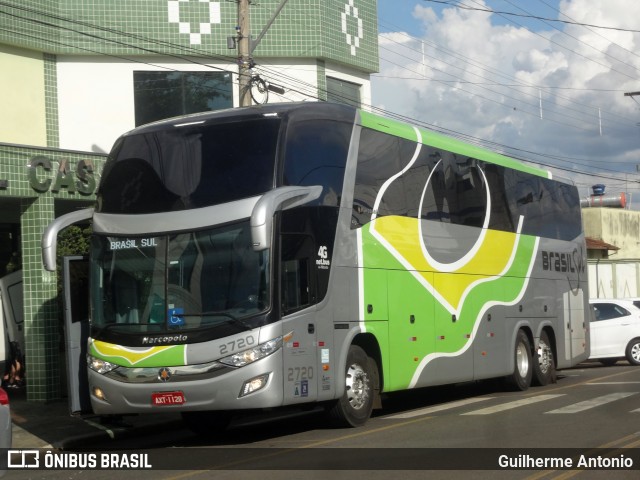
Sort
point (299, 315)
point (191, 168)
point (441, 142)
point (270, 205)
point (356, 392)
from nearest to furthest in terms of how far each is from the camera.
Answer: point (270, 205) < point (299, 315) < point (191, 168) < point (356, 392) < point (441, 142)

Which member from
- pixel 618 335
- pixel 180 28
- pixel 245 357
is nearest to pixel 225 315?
pixel 245 357

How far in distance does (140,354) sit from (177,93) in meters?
11.9

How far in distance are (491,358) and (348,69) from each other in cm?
1016

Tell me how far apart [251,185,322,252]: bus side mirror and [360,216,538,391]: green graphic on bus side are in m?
1.58

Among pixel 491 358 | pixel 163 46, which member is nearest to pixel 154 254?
pixel 491 358

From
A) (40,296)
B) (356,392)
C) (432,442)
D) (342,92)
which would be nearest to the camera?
(432,442)

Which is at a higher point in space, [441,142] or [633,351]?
[441,142]

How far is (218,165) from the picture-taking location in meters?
12.2

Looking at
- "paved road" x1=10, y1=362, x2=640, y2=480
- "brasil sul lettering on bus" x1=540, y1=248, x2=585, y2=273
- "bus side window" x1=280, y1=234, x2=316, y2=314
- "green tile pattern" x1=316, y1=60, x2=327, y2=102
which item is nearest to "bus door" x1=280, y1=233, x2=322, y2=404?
"bus side window" x1=280, y1=234, x2=316, y2=314

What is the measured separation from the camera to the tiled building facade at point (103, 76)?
1730 cm

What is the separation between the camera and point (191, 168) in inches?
485

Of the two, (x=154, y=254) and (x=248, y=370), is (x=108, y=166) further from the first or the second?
(x=248, y=370)

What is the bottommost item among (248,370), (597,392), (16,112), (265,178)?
(597,392)

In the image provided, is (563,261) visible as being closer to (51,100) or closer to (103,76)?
(103,76)
